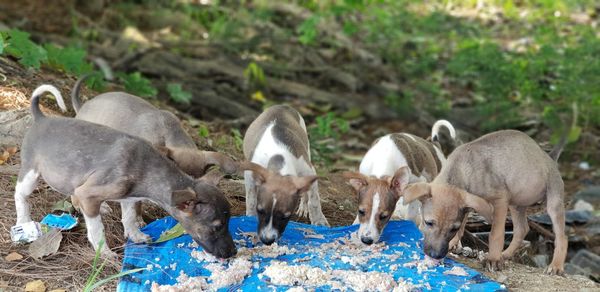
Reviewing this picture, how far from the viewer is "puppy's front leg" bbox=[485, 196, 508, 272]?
695cm

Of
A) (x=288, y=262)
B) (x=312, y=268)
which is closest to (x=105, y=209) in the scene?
(x=288, y=262)

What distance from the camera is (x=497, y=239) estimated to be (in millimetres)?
6977

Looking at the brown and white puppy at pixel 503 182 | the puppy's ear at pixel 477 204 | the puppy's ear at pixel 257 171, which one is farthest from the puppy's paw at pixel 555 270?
the puppy's ear at pixel 257 171

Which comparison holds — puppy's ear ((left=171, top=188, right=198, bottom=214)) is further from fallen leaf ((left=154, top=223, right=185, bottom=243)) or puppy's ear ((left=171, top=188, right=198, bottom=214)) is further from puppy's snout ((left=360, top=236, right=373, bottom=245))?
puppy's snout ((left=360, top=236, right=373, bottom=245))

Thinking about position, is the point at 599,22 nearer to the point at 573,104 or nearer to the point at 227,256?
the point at 573,104

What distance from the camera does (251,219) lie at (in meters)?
7.48

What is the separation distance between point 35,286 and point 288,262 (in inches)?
80.0

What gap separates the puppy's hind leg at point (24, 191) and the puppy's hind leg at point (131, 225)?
779 millimetres

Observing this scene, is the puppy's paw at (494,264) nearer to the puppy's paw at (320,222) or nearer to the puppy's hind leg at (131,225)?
the puppy's paw at (320,222)

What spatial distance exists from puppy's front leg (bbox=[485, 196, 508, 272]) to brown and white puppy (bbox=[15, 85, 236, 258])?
230 cm

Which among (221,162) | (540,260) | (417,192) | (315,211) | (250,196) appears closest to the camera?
(417,192)

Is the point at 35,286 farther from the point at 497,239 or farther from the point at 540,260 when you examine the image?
the point at 540,260

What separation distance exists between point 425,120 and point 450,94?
1.98 meters

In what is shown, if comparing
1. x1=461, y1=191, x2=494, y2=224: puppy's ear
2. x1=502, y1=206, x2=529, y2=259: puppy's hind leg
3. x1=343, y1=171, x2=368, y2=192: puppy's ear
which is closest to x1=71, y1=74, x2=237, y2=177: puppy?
x1=343, y1=171, x2=368, y2=192: puppy's ear
